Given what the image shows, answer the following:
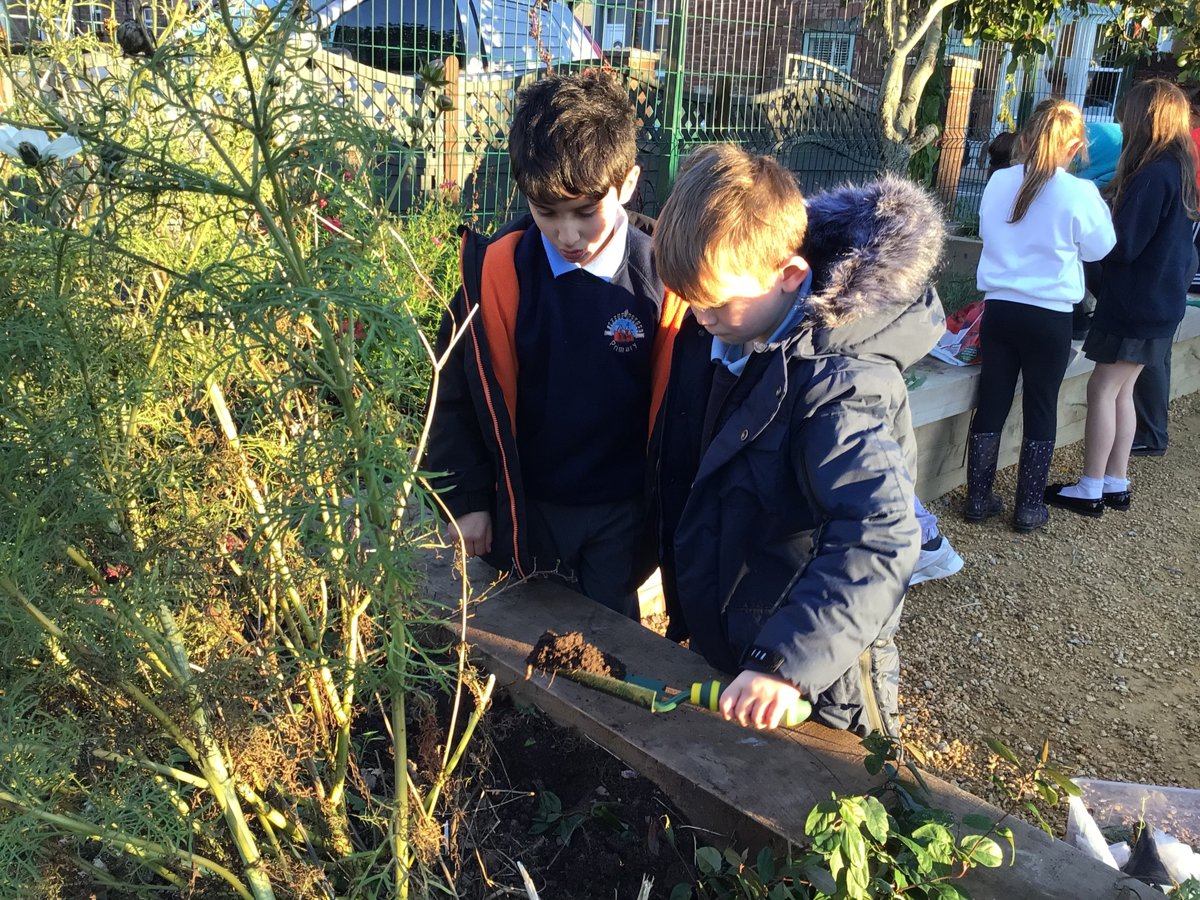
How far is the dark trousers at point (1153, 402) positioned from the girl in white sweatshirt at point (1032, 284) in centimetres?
116

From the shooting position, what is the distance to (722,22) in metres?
6.43

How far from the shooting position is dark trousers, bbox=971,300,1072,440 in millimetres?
4480

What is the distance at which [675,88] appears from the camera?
5977mm

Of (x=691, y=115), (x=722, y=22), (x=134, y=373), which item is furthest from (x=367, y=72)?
(x=134, y=373)

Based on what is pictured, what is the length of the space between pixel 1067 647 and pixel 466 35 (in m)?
4.26

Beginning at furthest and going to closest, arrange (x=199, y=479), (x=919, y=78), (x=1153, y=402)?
(x=919, y=78)
(x=1153, y=402)
(x=199, y=479)

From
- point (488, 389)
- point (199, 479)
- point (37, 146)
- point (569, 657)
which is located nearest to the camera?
point (37, 146)

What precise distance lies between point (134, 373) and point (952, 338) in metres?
4.64

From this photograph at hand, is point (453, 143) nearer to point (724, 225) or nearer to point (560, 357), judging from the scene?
point (560, 357)

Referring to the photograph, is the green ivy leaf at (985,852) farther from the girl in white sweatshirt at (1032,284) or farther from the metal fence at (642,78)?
the girl in white sweatshirt at (1032,284)

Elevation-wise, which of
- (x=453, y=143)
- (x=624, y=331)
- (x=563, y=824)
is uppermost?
(x=453, y=143)

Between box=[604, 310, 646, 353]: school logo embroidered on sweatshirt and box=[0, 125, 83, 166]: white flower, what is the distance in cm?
143

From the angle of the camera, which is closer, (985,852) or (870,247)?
(985,852)

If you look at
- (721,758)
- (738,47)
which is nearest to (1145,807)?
(721,758)
